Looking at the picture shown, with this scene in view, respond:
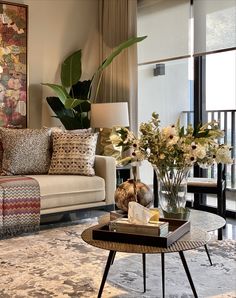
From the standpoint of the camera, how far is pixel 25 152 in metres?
4.06

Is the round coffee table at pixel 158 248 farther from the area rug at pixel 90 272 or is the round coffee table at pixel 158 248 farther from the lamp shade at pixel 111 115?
the lamp shade at pixel 111 115

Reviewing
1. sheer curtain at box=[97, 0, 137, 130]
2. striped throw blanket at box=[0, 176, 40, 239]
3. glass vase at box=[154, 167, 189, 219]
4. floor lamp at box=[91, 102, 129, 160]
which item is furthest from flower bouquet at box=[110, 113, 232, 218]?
sheer curtain at box=[97, 0, 137, 130]

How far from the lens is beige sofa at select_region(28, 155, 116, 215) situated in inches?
149

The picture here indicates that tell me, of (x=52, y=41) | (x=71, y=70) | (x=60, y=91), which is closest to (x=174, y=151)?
(x=60, y=91)

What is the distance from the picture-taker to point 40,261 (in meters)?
3.01

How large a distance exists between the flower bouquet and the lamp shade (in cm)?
212

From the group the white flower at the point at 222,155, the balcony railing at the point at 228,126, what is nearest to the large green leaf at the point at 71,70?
the balcony railing at the point at 228,126

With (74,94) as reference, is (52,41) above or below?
above

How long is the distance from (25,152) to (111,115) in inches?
44.6

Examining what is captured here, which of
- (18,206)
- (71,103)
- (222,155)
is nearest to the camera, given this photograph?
(222,155)

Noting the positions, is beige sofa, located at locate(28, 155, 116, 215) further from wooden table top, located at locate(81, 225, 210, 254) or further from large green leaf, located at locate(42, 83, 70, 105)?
wooden table top, located at locate(81, 225, 210, 254)

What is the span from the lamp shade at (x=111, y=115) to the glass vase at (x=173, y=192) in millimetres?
2183

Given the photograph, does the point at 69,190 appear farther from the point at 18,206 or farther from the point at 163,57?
the point at 163,57

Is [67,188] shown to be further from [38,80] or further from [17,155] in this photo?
[38,80]
